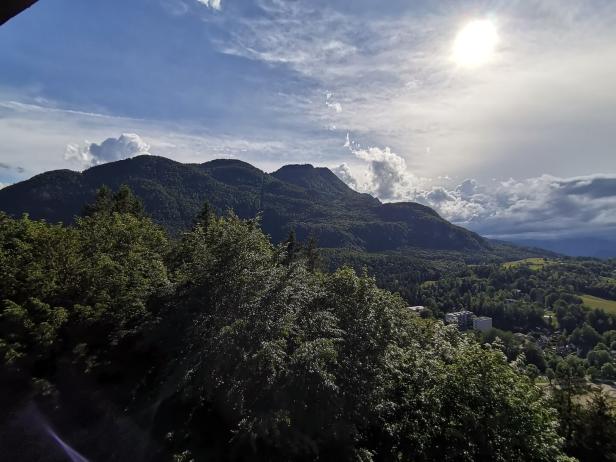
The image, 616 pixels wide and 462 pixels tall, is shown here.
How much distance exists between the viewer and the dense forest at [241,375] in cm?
1389

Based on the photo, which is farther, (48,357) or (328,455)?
(48,357)

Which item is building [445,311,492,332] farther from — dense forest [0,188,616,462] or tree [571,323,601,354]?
dense forest [0,188,616,462]

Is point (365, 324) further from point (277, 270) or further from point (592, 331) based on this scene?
point (592, 331)

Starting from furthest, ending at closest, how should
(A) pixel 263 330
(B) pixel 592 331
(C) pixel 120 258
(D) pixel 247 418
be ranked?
(B) pixel 592 331 < (C) pixel 120 258 < (A) pixel 263 330 < (D) pixel 247 418

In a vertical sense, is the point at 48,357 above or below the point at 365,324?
below

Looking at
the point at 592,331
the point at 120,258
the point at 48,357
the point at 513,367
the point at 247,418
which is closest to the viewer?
the point at 247,418

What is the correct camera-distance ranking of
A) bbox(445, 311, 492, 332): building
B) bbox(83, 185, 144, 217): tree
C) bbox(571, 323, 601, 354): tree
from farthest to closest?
bbox(445, 311, 492, 332): building → bbox(571, 323, 601, 354): tree → bbox(83, 185, 144, 217): tree

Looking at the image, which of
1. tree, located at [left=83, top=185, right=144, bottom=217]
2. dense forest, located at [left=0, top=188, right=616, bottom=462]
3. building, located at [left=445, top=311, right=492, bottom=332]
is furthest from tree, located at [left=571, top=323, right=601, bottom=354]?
tree, located at [left=83, top=185, right=144, bottom=217]

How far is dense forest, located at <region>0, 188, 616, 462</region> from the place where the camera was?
13.9 metres

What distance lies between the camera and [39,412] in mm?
17312

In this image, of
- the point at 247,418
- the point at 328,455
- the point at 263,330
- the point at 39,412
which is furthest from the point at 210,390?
the point at 39,412

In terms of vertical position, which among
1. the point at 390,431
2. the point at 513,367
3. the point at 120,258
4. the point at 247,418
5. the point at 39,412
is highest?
the point at 120,258

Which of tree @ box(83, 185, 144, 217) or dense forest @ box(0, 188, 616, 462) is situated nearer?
dense forest @ box(0, 188, 616, 462)

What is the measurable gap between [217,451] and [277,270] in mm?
7372
